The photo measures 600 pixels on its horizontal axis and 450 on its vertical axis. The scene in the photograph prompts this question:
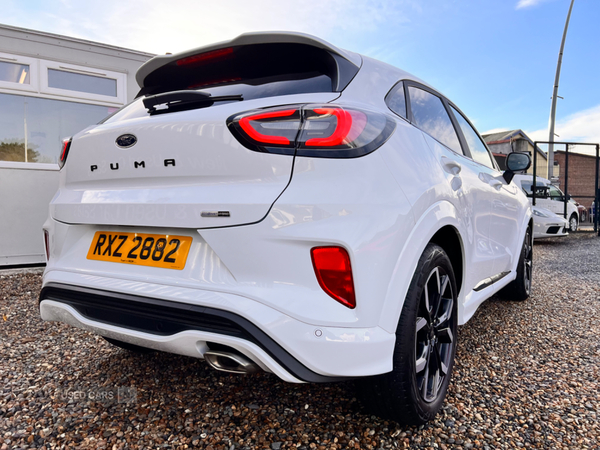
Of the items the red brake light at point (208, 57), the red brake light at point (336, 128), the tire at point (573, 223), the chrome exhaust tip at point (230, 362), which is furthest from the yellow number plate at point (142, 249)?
the tire at point (573, 223)

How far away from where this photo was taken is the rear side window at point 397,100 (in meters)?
1.88

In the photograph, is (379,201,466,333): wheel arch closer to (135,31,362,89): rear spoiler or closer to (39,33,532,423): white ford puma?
(39,33,532,423): white ford puma

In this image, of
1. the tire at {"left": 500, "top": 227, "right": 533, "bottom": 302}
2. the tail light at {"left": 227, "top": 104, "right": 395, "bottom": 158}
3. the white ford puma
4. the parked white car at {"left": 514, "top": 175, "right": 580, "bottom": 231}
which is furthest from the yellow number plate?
the parked white car at {"left": 514, "top": 175, "right": 580, "bottom": 231}

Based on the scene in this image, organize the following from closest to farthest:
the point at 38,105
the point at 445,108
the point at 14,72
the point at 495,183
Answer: the point at 445,108, the point at 495,183, the point at 14,72, the point at 38,105

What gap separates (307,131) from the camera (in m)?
1.43

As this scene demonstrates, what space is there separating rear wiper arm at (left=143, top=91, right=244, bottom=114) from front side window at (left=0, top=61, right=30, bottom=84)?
16.4 feet

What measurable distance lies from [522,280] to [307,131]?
3261 mm

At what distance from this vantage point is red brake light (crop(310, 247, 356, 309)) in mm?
1380

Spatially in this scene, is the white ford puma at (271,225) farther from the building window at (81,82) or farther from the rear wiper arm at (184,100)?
the building window at (81,82)

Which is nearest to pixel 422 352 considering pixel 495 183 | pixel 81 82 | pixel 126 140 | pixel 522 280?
pixel 126 140

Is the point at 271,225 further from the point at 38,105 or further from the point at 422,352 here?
the point at 38,105

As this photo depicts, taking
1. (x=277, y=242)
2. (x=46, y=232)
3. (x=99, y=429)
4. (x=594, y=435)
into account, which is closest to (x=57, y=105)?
(x=46, y=232)

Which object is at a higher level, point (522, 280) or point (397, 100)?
point (397, 100)

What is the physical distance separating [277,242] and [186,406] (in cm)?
Answer: 109
